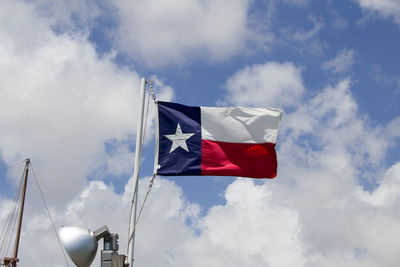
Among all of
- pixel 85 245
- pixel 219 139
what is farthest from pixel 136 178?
pixel 219 139

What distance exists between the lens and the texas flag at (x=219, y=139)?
1666 centimetres

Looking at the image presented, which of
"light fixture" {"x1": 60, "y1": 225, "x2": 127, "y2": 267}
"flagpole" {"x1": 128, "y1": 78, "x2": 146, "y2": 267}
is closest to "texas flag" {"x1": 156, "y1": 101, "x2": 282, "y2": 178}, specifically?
"flagpole" {"x1": 128, "y1": 78, "x2": 146, "y2": 267}

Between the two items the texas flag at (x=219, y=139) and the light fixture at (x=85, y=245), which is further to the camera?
the texas flag at (x=219, y=139)

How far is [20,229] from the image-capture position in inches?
2516

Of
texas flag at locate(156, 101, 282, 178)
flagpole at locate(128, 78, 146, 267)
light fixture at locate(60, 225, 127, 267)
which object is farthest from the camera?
texas flag at locate(156, 101, 282, 178)

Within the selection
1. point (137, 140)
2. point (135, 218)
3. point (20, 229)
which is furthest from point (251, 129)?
point (20, 229)

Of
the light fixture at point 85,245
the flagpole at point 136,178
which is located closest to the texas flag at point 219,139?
the flagpole at point 136,178

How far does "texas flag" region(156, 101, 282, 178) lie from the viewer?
16656 millimetres

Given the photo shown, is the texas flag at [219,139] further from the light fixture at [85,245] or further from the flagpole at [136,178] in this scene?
the light fixture at [85,245]

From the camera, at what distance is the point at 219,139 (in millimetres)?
17578

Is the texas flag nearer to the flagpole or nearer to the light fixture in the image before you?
the flagpole

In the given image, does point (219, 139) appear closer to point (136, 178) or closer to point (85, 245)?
point (136, 178)

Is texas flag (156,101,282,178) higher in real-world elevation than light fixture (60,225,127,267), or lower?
higher

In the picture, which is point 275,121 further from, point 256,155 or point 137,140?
point 137,140
